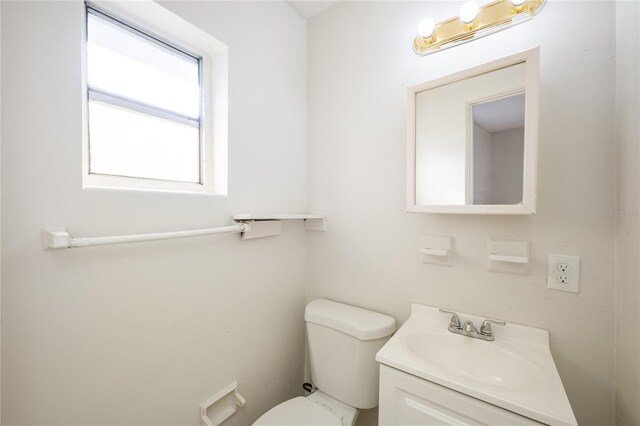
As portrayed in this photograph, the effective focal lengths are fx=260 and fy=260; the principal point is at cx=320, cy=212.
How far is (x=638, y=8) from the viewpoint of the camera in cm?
72

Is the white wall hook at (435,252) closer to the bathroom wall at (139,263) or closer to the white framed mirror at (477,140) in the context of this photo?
the white framed mirror at (477,140)

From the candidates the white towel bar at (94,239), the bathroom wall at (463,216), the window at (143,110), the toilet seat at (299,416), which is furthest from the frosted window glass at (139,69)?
the toilet seat at (299,416)

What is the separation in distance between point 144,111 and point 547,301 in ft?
5.59

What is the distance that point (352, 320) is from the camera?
1.23m

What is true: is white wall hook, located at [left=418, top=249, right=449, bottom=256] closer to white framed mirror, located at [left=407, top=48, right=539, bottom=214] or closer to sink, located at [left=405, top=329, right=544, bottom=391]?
white framed mirror, located at [left=407, top=48, right=539, bottom=214]

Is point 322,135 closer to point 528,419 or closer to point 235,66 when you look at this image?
point 235,66

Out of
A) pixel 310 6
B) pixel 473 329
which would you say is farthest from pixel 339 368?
pixel 310 6

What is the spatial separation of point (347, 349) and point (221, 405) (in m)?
0.63

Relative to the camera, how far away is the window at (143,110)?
36.1 inches

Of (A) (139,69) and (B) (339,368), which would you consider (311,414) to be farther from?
(A) (139,69)

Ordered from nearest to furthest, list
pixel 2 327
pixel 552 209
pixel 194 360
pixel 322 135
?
pixel 2 327 → pixel 552 209 → pixel 194 360 → pixel 322 135

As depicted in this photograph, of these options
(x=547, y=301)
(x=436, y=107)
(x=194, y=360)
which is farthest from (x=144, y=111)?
(x=547, y=301)

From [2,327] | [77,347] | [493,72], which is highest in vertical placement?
[493,72]

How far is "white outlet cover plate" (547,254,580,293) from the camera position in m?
0.91
